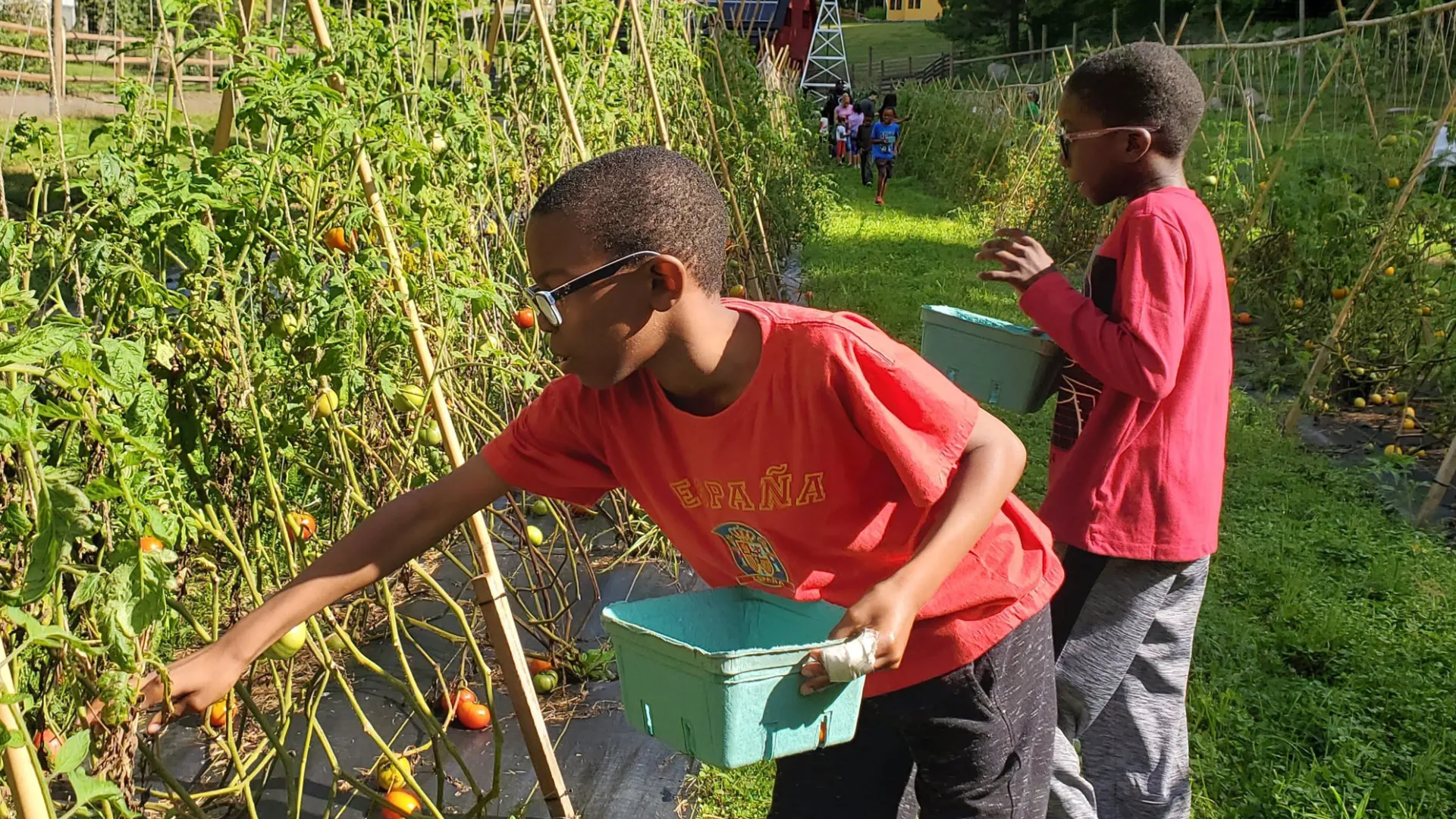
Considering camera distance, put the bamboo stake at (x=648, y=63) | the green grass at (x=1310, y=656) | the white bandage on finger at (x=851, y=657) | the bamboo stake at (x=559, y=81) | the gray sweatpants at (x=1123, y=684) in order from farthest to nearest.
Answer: the bamboo stake at (x=648, y=63) → the bamboo stake at (x=559, y=81) → the green grass at (x=1310, y=656) → the gray sweatpants at (x=1123, y=684) → the white bandage on finger at (x=851, y=657)

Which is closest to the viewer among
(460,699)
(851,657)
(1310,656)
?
(851,657)

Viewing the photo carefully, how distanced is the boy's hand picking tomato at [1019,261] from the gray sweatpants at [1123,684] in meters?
0.44

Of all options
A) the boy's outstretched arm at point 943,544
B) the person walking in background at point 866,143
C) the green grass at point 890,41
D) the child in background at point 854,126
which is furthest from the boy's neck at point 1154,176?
the green grass at point 890,41

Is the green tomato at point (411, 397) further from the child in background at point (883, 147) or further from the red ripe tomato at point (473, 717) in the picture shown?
the child in background at point (883, 147)

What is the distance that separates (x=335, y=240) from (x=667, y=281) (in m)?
0.97

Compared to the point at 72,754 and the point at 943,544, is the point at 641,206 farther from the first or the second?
the point at 72,754

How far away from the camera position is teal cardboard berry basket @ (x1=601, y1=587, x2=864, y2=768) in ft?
4.06

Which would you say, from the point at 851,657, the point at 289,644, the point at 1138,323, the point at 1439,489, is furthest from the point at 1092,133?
the point at 1439,489

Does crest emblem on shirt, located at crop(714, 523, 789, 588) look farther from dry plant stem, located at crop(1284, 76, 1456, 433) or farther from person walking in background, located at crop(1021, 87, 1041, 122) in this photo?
person walking in background, located at crop(1021, 87, 1041, 122)

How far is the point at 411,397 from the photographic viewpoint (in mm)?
2129

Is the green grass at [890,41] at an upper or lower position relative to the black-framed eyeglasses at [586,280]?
lower

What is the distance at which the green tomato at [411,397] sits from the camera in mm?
2129

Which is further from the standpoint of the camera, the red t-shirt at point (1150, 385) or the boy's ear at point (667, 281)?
the red t-shirt at point (1150, 385)

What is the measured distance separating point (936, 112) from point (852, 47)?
35267 millimetres
